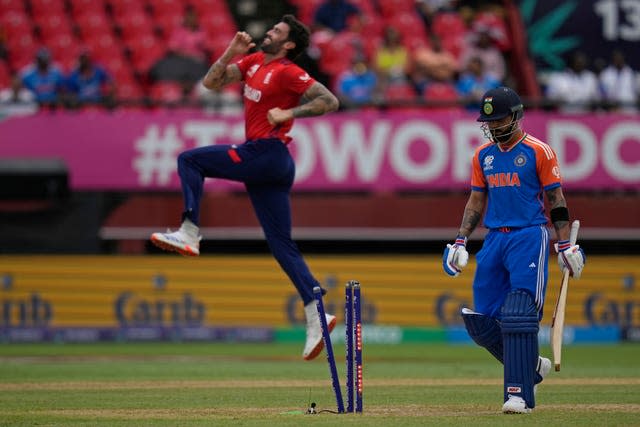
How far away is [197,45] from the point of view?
20484 millimetres

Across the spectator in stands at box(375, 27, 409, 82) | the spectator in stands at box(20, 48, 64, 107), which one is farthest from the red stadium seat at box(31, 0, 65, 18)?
the spectator in stands at box(375, 27, 409, 82)

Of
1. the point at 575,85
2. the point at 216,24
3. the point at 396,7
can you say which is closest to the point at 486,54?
the point at 575,85

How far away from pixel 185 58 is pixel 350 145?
3.42 metres

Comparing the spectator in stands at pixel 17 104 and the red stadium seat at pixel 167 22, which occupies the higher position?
the red stadium seat at pixel 167 22

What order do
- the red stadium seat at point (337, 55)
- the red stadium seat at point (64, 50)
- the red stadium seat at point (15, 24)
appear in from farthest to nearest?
the red stadium seat at point (15, 24) → the red stadium seat at point (64, 50) → the red stadium seat at point (337, 55)

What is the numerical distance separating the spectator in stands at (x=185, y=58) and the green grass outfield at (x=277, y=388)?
5.06m

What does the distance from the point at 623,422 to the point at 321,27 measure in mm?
14118

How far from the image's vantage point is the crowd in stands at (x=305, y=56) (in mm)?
19266

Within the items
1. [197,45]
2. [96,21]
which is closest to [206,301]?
[197,45]

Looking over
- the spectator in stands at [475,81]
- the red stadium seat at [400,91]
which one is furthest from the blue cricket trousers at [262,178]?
the red stadium seat at [400,91]

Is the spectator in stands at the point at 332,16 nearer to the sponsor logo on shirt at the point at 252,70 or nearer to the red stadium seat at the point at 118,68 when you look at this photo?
the red stadium seat at the point at 118,68

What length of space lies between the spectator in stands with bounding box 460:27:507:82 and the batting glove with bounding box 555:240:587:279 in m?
11.9

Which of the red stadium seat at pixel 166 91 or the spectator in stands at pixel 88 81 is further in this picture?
the red stadium seat at pixel 166 91

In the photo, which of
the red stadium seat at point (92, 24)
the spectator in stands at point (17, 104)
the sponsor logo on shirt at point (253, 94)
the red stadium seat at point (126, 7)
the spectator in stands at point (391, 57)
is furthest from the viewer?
the red stadium seat at point (126, 7)
